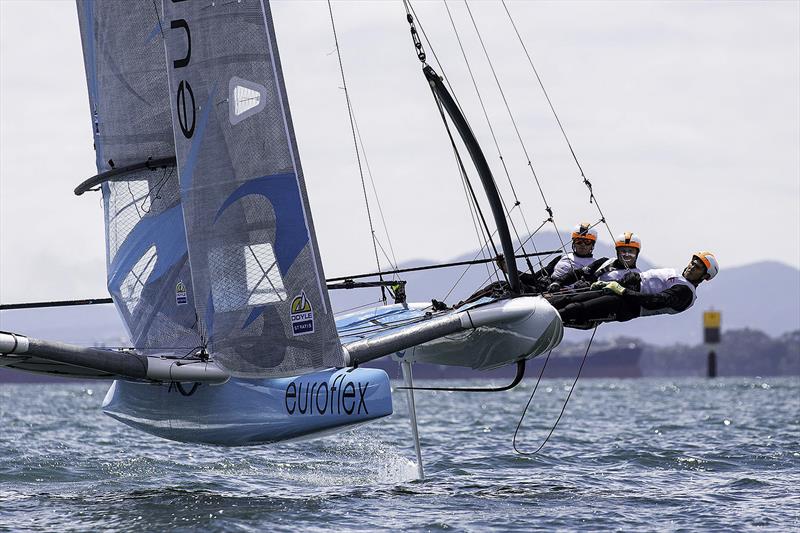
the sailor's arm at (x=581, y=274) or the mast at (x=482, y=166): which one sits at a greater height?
the mast at (x=482, y=166)

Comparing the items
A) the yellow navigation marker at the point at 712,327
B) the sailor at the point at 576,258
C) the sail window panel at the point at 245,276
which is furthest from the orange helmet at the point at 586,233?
the yellow navigation marker at the point at 712,327

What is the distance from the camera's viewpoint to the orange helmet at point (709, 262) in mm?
9538

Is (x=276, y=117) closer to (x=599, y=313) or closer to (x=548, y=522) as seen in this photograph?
(x=599, y=313)

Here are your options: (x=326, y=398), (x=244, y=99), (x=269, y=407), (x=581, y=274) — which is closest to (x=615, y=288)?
(x=581, y=274)

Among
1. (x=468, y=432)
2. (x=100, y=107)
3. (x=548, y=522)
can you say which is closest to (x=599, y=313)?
(x=548, y=522)

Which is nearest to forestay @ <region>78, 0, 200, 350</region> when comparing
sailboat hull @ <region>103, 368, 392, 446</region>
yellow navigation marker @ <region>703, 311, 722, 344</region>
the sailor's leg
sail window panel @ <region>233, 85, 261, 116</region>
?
sailboat hull @ <region>103, 368, 392, 446</region>

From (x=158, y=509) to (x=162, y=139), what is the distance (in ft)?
11.9

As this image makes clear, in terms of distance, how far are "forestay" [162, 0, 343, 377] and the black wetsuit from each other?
1.78 metres

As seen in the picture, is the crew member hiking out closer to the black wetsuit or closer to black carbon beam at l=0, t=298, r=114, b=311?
the black wetsuit

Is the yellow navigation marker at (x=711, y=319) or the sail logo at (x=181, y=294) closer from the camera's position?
the sail logo at (x=181, y=294)

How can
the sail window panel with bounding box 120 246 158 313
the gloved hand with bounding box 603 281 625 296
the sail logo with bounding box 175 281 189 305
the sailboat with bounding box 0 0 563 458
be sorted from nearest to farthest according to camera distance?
the sailboat with bounding box 0 0 563 458 < the gloved hand with bounding box 603 281 625 296 < the sail logo with bounding box 175 281 189 305 < the sail window panel with bounding box 120 246 158 313

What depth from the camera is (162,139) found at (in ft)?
36.4

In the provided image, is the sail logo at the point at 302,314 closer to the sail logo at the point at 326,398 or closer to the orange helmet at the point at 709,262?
the sail logo at the point at 326,398

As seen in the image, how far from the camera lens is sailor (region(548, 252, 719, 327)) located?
31.1 ft
